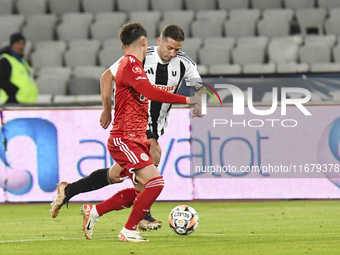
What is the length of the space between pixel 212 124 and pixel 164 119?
221cm

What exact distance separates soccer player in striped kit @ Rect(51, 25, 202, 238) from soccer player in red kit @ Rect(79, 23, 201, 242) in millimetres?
500

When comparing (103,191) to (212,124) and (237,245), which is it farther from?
(237,245)

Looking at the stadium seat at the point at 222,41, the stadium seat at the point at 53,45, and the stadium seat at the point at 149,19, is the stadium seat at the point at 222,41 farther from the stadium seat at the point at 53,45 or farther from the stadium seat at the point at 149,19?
the stadium seat at the point at 53,45

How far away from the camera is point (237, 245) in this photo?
14.1 feet

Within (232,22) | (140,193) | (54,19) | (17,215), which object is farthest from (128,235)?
(54,19)

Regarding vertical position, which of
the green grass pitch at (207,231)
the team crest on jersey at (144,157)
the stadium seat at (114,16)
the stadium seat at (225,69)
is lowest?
the green grass pitch at (207,231)

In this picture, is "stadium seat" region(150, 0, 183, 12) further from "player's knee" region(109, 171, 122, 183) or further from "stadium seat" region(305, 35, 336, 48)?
"player's knee" region(109, 171, 122, 183)

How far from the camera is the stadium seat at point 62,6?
1291cm

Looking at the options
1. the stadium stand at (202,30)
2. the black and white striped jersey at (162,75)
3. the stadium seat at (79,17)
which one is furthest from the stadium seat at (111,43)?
the black and white striped jersey at (162,75)

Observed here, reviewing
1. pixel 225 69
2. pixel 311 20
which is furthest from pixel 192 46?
pixel 311 20

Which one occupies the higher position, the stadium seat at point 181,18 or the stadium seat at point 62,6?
the stadium seat at point 62,6

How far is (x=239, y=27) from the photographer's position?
11.6m

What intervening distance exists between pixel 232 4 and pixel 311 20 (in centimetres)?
175

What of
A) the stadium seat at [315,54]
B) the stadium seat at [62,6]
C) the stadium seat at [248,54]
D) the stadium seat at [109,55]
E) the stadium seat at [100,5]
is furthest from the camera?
the stadium seat at [62,6]
